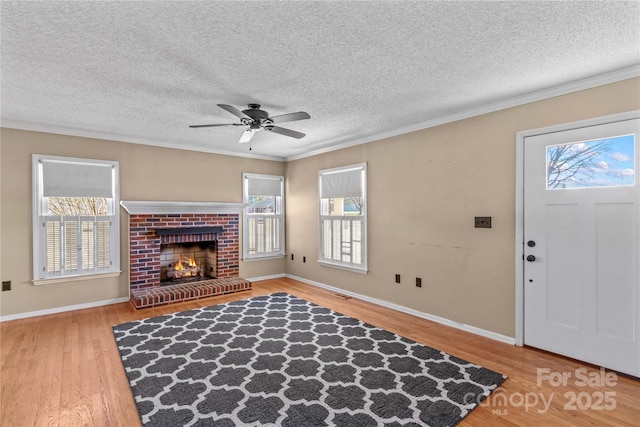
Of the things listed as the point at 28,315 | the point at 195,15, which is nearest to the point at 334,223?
the point at 195,15

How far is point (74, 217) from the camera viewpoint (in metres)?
4.28

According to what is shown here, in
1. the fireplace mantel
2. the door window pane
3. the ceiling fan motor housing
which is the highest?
the ceiling fan motor housing

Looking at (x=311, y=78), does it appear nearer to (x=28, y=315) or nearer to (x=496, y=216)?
(x=496, y=216)

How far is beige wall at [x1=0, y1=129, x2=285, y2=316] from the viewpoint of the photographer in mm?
3939

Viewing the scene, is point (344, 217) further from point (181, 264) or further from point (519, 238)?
point (181, 264)

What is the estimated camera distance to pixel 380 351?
3041 millimetres

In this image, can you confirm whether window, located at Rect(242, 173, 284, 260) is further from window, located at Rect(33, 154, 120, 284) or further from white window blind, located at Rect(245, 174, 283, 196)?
window, located at Rect(33, 154, 120, 284)

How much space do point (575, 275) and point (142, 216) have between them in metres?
5.40

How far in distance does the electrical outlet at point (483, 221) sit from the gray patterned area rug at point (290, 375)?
142 cm

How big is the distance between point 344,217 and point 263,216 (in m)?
1.82

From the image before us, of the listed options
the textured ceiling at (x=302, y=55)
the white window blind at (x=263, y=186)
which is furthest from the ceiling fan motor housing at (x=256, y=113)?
the white window blind at (x=263, y=186)

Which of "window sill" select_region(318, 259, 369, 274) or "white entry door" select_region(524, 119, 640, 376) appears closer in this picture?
"white entry door" select_region(524, 119, 640, 376)

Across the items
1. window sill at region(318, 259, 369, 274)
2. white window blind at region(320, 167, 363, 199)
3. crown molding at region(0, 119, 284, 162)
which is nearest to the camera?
crown molding at region(0, 119, 284, 162)

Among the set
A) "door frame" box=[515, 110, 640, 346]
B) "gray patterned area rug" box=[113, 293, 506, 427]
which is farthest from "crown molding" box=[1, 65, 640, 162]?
"gray patterned area rug" box=[113, 293, 506, 427]
